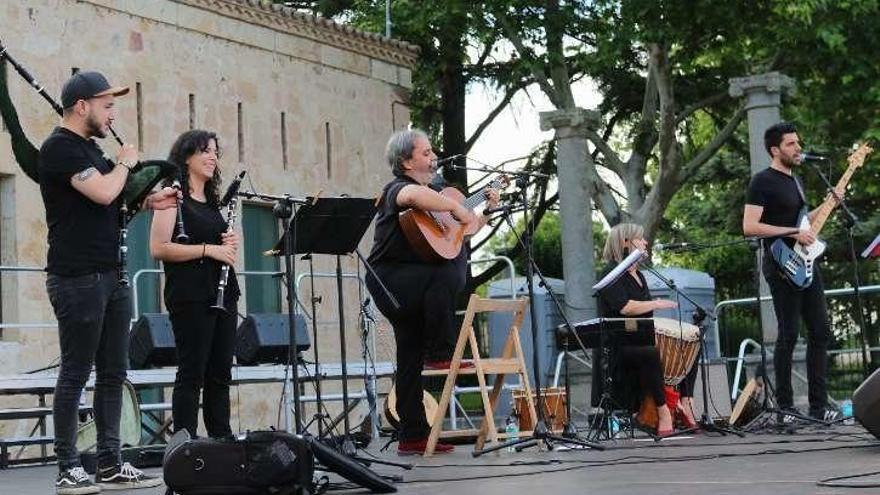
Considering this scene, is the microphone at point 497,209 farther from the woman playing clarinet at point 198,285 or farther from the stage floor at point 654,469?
the woman playing clarinet at point 198,285

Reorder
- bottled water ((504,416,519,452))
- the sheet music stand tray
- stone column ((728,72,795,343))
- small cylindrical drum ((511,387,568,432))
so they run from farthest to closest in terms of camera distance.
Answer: stone column ((728,72,795,343)), small cylindrical drum ((511,387,568,432)), bottled water ((504,416,519,452)), the sheet music stand tray

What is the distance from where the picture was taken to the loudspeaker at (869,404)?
7.45 meters

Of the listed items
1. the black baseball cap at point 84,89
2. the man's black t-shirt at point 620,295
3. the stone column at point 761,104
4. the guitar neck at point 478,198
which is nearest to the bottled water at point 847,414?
the man's black t-shirt at point 620,295

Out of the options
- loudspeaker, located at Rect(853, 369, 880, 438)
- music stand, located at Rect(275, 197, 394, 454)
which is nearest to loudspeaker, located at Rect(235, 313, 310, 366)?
music stand, located at Rect(275, 197, 394, 454)

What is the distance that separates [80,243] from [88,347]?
508 millimetres

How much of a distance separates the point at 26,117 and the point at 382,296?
631 centimetres

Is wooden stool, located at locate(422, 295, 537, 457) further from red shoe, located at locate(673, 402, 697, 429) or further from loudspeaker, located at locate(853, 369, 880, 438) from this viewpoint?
loudspeaker, located at locate(853, 369, 880, 438)

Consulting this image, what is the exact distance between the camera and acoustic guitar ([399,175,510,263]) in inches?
355

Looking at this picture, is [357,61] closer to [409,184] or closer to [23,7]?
[23,7]

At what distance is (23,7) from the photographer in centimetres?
1420

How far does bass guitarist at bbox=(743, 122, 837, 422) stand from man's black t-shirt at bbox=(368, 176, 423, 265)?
2.73 meters

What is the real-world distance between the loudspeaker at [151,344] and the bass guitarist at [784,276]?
4311 mm

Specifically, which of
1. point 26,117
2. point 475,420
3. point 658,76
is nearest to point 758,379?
point 475,420

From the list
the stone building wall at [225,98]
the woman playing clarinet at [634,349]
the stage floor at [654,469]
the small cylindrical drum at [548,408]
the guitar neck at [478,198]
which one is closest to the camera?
the stage floor at [654,469]
